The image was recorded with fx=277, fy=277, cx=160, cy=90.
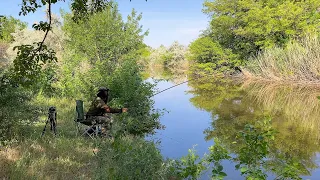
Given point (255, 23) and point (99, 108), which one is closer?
point (99, 108)

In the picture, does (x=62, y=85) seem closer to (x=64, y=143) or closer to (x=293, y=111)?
(x=64, y=143)

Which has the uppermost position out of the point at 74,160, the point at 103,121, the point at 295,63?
the point at 295,63

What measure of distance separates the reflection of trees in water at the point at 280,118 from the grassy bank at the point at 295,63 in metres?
1.19

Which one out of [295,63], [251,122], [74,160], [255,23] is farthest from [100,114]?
[255,23]

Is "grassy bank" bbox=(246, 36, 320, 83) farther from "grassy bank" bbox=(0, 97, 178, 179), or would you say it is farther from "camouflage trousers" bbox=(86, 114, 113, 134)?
"grassy bank" bbox=(0, 97, 178, 179)

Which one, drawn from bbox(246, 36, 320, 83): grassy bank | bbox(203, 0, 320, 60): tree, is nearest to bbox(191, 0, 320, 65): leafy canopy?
bbox(203, 0, 320, 60): tree

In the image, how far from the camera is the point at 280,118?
10086 mm

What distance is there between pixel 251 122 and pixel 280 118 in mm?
1671

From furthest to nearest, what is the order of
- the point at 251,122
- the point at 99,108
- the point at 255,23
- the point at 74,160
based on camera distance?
the point at 255,23 → the point at 251,122 → the point at 99,108 → the point at 74,160

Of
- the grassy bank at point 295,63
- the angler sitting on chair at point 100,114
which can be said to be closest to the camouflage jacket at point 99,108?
the angler sitting on chair at point 100,114

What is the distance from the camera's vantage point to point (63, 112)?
9.09 m

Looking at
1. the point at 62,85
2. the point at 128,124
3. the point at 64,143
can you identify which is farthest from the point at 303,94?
the point at 64,143

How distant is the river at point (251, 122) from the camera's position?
20.5 ft

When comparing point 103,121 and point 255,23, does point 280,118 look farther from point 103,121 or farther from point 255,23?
point 255,23
